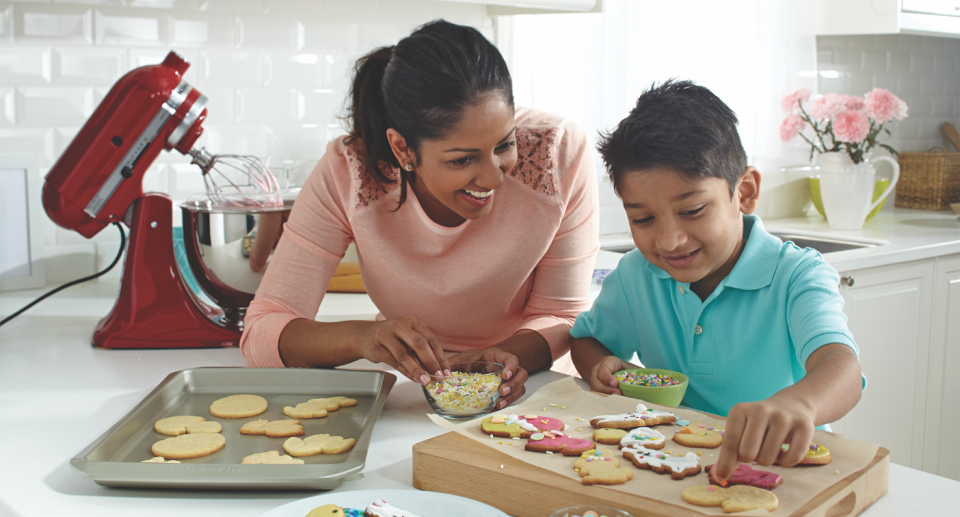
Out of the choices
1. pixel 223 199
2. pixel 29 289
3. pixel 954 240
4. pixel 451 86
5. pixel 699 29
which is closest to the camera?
pixel 451 86

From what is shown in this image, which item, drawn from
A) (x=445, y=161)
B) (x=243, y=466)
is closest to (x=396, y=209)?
(x=445, y=161)

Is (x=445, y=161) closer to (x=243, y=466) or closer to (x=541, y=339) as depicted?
(x=541, y=339)

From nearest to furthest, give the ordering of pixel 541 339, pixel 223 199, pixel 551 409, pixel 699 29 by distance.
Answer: pixel 551 409
pixel 541 339
pixel 223 199
pixel 699 29

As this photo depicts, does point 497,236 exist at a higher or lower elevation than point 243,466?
higher

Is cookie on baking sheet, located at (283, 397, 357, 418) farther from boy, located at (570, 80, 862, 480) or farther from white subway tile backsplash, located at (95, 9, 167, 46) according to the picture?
white subway tile backsplash, located at (95, 9, 167, 46)

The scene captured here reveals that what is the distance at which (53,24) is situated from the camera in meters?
1.81

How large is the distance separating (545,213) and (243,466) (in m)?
0.71

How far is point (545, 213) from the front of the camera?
1363 mm

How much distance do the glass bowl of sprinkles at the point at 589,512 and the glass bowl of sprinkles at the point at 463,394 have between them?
1.06 feet

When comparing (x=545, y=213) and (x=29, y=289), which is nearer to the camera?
(x=545, y=213)

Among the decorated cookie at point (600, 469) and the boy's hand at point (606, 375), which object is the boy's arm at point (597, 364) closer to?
the boy's hand at point (606, 375)

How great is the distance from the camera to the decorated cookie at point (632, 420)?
909 millimetres

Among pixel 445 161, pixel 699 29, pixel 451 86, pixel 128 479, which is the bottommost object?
pixel 128 479

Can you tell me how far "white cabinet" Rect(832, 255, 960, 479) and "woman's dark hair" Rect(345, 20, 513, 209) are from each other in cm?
145
